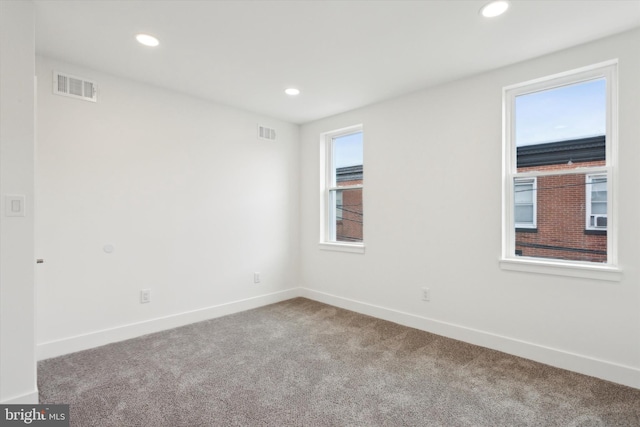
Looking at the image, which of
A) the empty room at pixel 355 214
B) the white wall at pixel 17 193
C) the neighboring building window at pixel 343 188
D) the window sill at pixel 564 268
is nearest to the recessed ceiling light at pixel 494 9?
the empty room at pixel 355 214

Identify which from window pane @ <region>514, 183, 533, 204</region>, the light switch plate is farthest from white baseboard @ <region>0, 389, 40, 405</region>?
window pane @ <region>514, 183, 533, 204</region>

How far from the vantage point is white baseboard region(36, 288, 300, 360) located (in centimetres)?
280

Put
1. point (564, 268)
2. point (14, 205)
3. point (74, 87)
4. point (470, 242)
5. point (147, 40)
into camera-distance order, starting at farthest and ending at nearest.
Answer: point (470, 242) < point (74, 87) < point (564, 268) < point (147, 40) < point (14, 205)

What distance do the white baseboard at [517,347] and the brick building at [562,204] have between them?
2.53 feet

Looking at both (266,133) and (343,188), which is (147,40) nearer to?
(266,133)

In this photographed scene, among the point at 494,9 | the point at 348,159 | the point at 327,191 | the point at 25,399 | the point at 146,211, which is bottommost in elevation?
the point at 25,399

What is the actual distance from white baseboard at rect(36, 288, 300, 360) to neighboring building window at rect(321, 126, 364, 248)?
1.22 meters

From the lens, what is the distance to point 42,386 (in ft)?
7.63

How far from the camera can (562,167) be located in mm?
2748

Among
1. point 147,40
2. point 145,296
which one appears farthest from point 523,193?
point 145,296

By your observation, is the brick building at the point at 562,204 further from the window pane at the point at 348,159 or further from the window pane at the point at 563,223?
the window pane at the point at 348,159

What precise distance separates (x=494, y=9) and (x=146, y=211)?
11.2 feet

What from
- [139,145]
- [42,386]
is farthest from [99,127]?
[42,386]

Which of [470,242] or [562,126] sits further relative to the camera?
[470,242]
